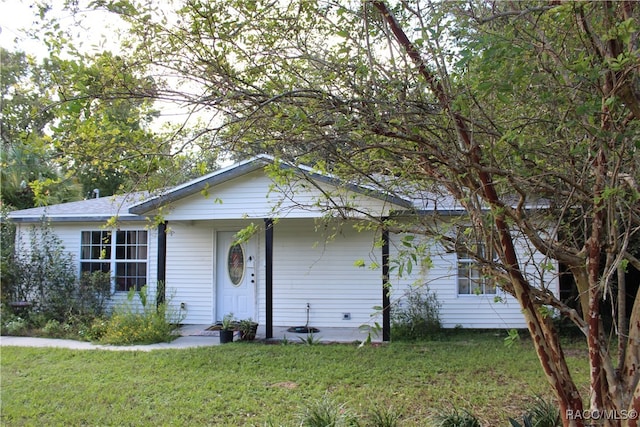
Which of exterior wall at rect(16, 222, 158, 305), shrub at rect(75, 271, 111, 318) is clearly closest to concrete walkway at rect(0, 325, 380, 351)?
shrub at rect(75, 271, 111, 318)

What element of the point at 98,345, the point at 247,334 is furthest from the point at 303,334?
the point at 98,345

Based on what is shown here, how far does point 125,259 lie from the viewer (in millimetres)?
11789

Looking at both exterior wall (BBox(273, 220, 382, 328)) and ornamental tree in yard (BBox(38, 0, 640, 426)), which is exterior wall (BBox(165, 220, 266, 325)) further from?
ornamental tree in yard (BBox(38, 0, 640, 426))

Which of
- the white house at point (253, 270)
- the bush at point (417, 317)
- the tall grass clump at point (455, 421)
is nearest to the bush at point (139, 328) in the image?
the white house at point (253, 270)

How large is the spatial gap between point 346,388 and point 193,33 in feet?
15.1

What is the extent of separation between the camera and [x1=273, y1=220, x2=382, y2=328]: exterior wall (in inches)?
422

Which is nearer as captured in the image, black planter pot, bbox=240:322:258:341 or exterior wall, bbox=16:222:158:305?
black planter pot, bbox=240:322:258:341

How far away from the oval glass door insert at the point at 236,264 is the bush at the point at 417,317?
3.84 meters

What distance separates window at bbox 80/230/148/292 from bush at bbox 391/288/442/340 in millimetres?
6518

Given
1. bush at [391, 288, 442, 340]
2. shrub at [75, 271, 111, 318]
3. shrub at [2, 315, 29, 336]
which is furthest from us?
shrub at [75, 271, 111, 318]

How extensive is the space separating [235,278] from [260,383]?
536 cm

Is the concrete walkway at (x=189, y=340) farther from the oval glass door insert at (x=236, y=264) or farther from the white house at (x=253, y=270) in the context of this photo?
the oval glass door insert at (x=236, y=264)

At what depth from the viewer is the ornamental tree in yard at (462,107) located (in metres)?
2.78

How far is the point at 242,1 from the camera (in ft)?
10.5
